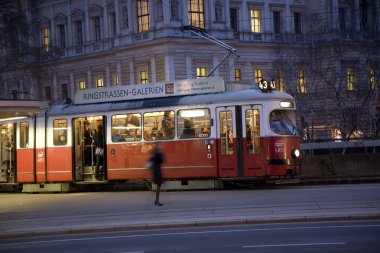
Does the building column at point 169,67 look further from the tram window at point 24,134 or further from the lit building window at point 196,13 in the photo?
the tram window at point 24,134

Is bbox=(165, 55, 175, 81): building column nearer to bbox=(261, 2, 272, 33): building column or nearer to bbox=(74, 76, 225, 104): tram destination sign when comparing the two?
bbox=(261, 2, 272, 33): building column

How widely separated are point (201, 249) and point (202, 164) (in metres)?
13.5

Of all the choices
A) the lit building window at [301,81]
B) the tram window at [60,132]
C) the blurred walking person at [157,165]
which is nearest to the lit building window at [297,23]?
the lit building window at [301,81]

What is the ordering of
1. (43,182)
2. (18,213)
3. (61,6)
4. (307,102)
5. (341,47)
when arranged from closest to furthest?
1. (18,213)
2. (43,182)
3. (307,102)
4. (341,47)
5. (61,6)

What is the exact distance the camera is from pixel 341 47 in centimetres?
5831

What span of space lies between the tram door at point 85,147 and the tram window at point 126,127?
924 millimetres

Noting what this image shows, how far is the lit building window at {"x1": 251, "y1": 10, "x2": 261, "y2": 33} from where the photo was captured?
7615 centimetres

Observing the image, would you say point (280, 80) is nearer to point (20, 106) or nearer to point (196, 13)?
point (196, 13)

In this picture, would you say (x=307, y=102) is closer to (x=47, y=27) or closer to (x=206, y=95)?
(x=206, y=95)

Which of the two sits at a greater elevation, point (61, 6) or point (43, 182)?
point (61, 6)

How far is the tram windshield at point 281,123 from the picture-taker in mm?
26578

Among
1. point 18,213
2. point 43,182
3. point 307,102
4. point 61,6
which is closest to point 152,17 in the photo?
point 61,6

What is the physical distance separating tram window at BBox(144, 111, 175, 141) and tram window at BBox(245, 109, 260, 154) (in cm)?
300

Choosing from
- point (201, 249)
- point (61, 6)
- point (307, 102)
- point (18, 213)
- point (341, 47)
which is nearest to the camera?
point (201, 249)
